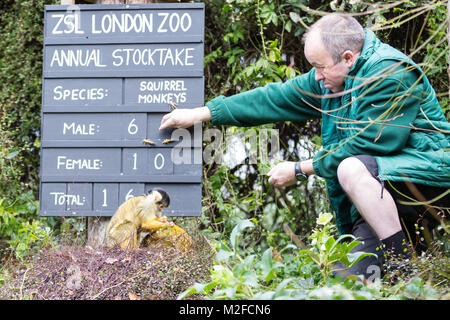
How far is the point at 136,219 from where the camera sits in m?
3.26

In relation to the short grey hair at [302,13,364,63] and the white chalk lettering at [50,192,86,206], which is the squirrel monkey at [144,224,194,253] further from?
the short grey hair at [302,13,364,63]

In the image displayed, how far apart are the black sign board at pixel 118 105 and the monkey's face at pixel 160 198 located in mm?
46

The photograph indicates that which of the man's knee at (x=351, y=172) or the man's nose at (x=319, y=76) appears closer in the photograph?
the man's knee at (x=351, y=172)

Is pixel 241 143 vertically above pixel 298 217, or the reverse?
pixel 241 143


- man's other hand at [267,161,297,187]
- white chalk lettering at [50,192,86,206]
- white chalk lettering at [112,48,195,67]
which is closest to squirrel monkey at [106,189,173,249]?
white chalk lettering at [50,192,86,206]

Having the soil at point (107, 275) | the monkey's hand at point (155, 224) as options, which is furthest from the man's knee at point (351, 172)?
the monkey's hand at point (155, 224)

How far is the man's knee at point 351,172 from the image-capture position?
2.63 meters

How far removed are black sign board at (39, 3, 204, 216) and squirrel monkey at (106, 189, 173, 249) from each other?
81 millimetres

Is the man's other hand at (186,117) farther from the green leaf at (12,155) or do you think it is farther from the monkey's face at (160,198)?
the green leaf at (12,155)

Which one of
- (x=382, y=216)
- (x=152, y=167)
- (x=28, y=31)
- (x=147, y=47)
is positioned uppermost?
(x=28, y=31)

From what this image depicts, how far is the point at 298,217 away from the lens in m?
4.71

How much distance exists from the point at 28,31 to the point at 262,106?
244cm
